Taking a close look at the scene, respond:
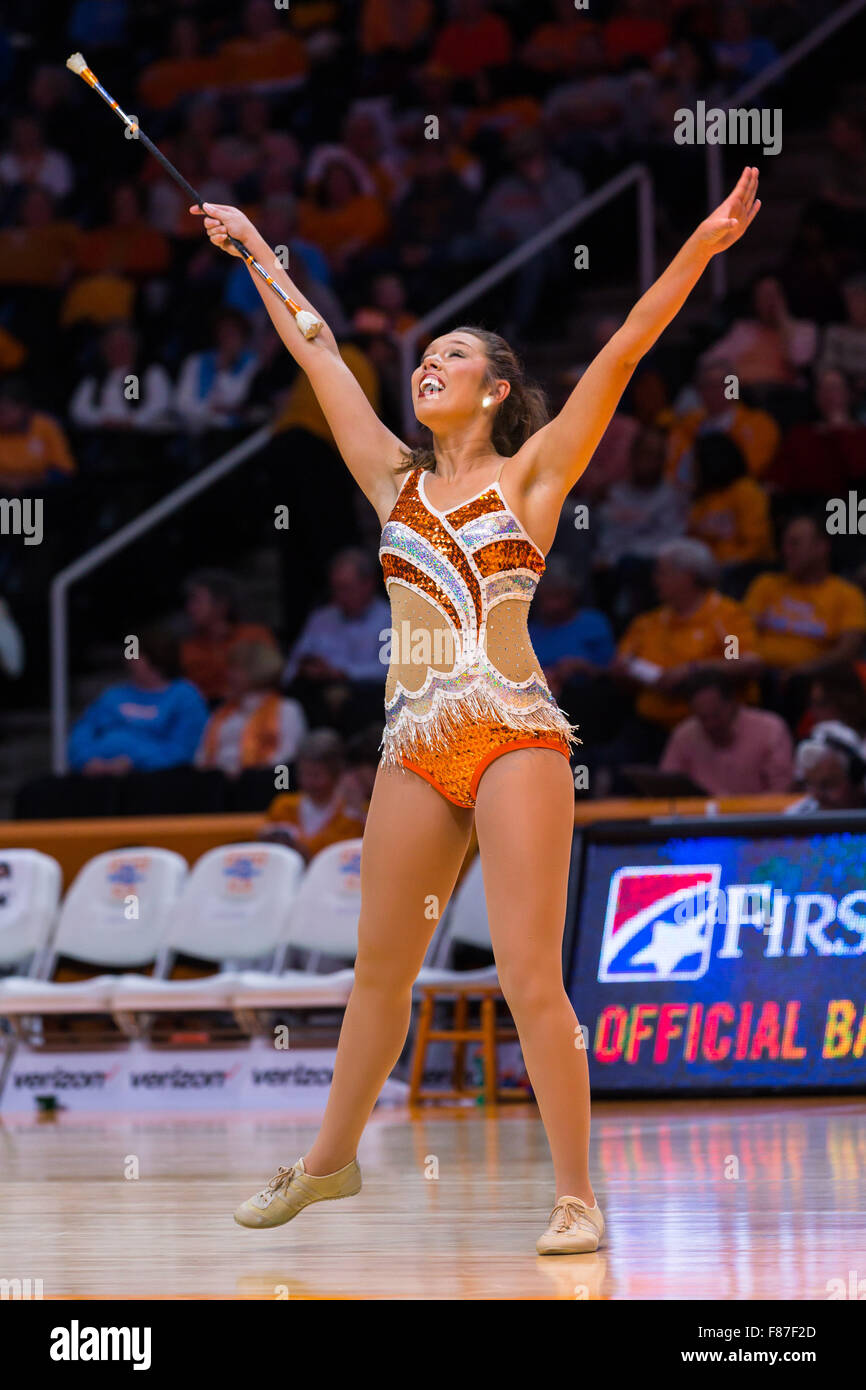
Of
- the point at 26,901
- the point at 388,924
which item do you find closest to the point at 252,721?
the point at 26,901

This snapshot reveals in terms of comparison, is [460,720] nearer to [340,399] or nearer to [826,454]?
[340,399]

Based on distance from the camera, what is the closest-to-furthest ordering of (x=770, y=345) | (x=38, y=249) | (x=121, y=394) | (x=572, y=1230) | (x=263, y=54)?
(x=572, y=1230) → (x=770, y=345) → (x=121, y=394) → (x=38, y=249) → (x=263, y=54)

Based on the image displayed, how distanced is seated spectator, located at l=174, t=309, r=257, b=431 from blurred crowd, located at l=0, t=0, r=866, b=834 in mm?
20

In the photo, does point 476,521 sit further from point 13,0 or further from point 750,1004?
point 13,0

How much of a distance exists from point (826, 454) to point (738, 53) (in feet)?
12.3

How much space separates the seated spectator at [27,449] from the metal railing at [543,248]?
210cm

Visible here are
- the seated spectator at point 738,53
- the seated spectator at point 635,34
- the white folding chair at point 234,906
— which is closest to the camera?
the white folding chair at point 234,906

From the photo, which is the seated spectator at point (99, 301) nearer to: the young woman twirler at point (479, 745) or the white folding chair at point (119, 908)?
the white folding chair at point (119, 908)

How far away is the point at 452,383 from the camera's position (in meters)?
4.36

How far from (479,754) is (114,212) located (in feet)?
34.4

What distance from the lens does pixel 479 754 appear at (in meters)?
4.16

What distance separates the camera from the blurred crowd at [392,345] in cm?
981

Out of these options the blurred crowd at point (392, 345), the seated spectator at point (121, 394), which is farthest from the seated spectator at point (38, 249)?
the seated spectator at point (121, 394)

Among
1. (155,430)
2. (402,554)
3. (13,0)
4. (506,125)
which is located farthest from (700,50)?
(402,554)
